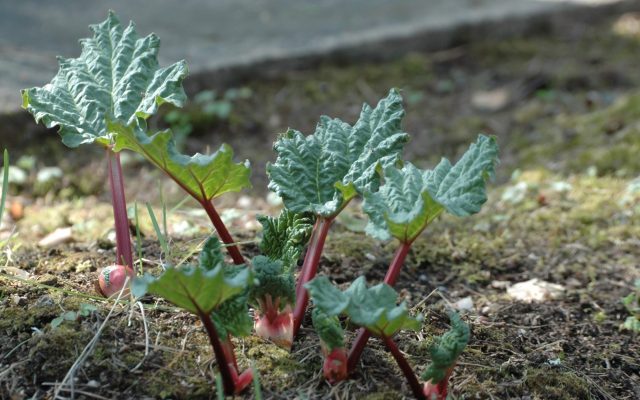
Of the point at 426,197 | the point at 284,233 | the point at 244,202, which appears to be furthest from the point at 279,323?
the point at 244,202

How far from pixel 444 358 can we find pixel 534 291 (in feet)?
3.06

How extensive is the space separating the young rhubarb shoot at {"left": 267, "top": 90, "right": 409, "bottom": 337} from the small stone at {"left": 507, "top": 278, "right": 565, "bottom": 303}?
0.81 m

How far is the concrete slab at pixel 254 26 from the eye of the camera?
4582 mm

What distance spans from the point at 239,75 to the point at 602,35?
2551mm

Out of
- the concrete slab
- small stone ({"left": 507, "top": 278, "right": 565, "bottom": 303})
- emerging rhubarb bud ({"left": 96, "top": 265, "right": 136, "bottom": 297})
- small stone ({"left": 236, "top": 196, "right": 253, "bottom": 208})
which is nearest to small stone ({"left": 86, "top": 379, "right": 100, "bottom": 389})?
emerging rhubarb bud ({"left": 96, "top": 265, "right": 136, "bottom": 297})

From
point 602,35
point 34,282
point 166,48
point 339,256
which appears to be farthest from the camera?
point 602,35

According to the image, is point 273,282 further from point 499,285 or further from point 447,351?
point 499,285

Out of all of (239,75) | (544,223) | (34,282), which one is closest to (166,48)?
(239,75)

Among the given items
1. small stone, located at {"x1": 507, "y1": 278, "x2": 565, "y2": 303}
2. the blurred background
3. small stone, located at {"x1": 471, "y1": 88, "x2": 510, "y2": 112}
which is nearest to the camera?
small stone, located at {"x1": 507, "y1": 278, "x2": 565, "y2": 303}

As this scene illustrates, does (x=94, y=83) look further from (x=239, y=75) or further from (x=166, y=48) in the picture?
(x=166, y=48)

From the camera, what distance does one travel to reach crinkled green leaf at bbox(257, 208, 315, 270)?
1849 millimetres

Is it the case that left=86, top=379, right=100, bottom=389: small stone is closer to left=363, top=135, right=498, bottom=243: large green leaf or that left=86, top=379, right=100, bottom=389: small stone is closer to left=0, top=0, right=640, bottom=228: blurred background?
left=363, top=135, right=498, bottom=243: large green leaf

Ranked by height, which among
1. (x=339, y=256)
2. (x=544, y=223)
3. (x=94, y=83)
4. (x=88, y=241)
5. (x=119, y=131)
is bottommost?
(x=544, y=223)

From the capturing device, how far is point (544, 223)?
2.93 meters
